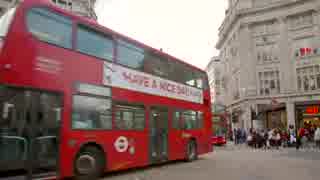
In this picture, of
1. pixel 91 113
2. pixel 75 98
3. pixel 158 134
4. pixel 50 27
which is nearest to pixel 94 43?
pixel 50 27

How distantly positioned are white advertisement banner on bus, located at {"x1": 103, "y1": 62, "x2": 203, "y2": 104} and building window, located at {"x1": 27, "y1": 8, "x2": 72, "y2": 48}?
5.58 ft

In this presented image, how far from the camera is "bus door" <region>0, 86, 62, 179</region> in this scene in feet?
24.9

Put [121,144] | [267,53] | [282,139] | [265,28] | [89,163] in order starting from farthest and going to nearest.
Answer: [265,28], [267,53], [282,139], [121,144], [89,163]

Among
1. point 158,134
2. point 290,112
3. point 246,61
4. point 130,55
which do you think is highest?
point 246,61

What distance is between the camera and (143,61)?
12.4 meters

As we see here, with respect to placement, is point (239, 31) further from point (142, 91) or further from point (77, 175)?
point (77, 175)

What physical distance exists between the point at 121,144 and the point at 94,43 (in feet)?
10.6

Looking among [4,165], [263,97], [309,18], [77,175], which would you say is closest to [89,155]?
[77,175]

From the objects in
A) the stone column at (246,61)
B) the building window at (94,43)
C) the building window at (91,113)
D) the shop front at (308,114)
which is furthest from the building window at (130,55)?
the stone column at (246,61)

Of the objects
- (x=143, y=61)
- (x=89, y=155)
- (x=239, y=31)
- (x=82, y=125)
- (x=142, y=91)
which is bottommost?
(x=89, y=155)

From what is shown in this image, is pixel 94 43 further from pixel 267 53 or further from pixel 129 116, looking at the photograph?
pixel 267 53

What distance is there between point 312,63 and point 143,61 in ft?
110

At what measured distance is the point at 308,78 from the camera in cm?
4069

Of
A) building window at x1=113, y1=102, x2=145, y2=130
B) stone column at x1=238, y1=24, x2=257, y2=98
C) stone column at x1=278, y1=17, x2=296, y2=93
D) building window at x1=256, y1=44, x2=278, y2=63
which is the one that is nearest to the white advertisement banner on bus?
building window at x1=113, y1=102, x2=145, y2=130
